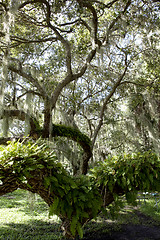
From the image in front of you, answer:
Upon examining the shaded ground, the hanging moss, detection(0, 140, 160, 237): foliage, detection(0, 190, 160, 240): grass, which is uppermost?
the hanging moss

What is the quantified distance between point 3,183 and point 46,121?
8.59 ft

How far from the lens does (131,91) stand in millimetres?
7578

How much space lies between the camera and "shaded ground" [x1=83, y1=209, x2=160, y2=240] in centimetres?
356

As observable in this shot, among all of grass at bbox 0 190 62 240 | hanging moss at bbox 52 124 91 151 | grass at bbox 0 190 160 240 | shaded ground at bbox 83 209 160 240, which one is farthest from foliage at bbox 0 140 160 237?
hanging moss at bbox 52 124 91 151

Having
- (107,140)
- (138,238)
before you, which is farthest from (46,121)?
(107,140)

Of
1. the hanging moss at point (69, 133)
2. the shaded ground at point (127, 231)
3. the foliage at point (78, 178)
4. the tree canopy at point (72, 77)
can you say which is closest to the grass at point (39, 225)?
the shaded ground at point (127, 231)

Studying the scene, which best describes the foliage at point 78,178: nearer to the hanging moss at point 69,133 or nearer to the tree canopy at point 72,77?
the tree canopy at point 72,77

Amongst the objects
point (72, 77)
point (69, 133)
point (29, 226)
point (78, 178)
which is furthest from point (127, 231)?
point (72, 77)

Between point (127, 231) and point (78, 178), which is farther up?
point (78, 178)

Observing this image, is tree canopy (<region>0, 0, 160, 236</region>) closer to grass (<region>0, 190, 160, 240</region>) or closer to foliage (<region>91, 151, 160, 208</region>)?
foliage (<region>91, 151, 160, 208</region>)

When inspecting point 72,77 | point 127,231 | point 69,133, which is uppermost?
point 72,77

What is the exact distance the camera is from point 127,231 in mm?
3938

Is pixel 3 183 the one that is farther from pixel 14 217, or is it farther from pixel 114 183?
pixel 14 217

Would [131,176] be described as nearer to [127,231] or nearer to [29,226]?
[127,231]
